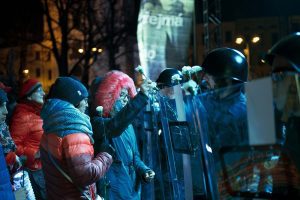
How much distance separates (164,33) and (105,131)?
762cm

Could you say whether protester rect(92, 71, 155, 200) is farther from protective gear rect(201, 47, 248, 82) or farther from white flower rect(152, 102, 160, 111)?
protective gear rect(201, 47, 248, 82)

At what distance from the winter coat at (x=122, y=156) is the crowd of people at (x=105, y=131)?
10 millimetres

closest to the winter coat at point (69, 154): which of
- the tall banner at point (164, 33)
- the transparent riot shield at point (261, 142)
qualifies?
the transparent riot shield at point (261, 142)

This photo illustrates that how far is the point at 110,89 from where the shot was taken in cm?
540

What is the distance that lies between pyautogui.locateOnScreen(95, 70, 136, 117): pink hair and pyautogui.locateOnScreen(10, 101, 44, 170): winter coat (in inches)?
45.5

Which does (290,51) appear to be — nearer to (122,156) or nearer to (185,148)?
(185,148)

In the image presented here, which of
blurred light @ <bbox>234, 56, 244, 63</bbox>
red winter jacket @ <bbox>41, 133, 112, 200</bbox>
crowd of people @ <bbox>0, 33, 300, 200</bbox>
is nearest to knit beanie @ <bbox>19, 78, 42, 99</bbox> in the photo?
crowd of people @ <bbox>0, 33, 300, 200</bbox>

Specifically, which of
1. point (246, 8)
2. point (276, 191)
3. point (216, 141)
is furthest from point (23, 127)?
point (246, 8)

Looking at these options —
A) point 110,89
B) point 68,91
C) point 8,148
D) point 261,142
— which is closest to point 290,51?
point 261,142

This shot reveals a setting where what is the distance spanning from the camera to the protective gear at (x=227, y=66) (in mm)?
4980

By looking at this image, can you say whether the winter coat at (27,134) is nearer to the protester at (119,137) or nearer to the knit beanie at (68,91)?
the protester at (119,137)

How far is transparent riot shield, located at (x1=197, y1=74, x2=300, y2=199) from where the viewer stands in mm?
2432

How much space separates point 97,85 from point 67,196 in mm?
1942

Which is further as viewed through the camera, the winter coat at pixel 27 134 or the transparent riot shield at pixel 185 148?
the winter coat at pixel 27 134
